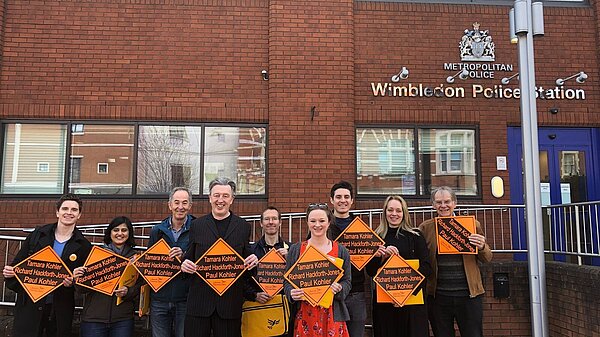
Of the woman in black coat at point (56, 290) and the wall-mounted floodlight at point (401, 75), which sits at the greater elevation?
the wall-mounted floodlight at point (401, 75)

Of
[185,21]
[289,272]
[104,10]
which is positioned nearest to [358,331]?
[289,272]

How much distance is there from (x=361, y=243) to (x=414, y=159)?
4.22 m

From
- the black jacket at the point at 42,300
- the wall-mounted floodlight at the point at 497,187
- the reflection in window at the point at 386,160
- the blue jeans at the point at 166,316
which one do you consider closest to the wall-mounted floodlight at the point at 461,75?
the reflection in window at the point at 386,160

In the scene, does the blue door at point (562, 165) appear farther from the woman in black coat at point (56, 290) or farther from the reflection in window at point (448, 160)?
the woman in black coat at point (56, 290)

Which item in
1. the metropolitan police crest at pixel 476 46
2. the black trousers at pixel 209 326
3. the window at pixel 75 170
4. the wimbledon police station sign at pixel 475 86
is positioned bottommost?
the black trousers at pixel 209 326

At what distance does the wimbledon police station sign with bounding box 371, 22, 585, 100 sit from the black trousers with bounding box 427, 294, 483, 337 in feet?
14.4

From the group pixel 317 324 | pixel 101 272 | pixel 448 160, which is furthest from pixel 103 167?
pixel 448 160

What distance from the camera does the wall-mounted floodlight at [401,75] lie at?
315 inches

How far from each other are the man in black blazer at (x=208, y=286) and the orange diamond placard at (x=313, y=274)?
17.2 inches

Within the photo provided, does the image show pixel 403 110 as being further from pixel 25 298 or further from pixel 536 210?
pixel 25 298

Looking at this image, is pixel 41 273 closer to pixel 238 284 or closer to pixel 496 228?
pixel 238 284

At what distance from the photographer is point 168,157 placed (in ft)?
26.3

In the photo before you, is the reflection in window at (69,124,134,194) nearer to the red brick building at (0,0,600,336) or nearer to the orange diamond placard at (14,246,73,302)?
the red brick building at (0,0,600,336)

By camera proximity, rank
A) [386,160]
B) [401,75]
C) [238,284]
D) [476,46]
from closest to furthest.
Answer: [238,284], [401,75], [386,160], [476,46]
